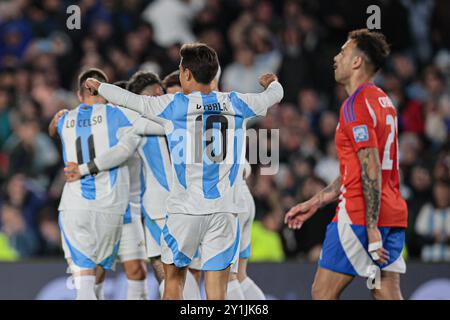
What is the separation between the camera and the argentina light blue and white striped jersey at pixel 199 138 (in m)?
5.80

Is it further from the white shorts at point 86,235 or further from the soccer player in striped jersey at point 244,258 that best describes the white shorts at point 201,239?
the white shorts at point 86,235

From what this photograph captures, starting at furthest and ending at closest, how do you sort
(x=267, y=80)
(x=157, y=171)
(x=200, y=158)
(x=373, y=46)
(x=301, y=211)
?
(x=157, y=171) < (x=267, y=80) < (x=301, y=211) < (x=200, y=158) < (x=373, y=46)

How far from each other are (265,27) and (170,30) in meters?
1.35

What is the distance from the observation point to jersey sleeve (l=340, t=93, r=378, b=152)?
215 inches

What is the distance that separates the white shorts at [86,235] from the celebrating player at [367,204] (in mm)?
2131

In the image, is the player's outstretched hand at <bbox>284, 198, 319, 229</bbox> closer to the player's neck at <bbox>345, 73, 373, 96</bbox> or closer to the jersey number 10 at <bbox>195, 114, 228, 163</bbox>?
the jersey number 10 at <bbox>195, 114, 228, 163</bbox>

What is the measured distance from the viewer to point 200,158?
5844 mm

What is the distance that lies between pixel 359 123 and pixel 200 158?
1.08m

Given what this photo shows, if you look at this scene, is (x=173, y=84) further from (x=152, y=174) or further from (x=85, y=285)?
(x=85, y=285)

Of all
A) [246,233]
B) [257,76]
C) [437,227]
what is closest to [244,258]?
[246,233]

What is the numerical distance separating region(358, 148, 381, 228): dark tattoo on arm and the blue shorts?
0.42ft

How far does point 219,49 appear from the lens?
471 inches

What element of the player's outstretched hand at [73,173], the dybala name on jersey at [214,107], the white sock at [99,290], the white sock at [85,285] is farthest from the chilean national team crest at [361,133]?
the white sock at [99,290]
